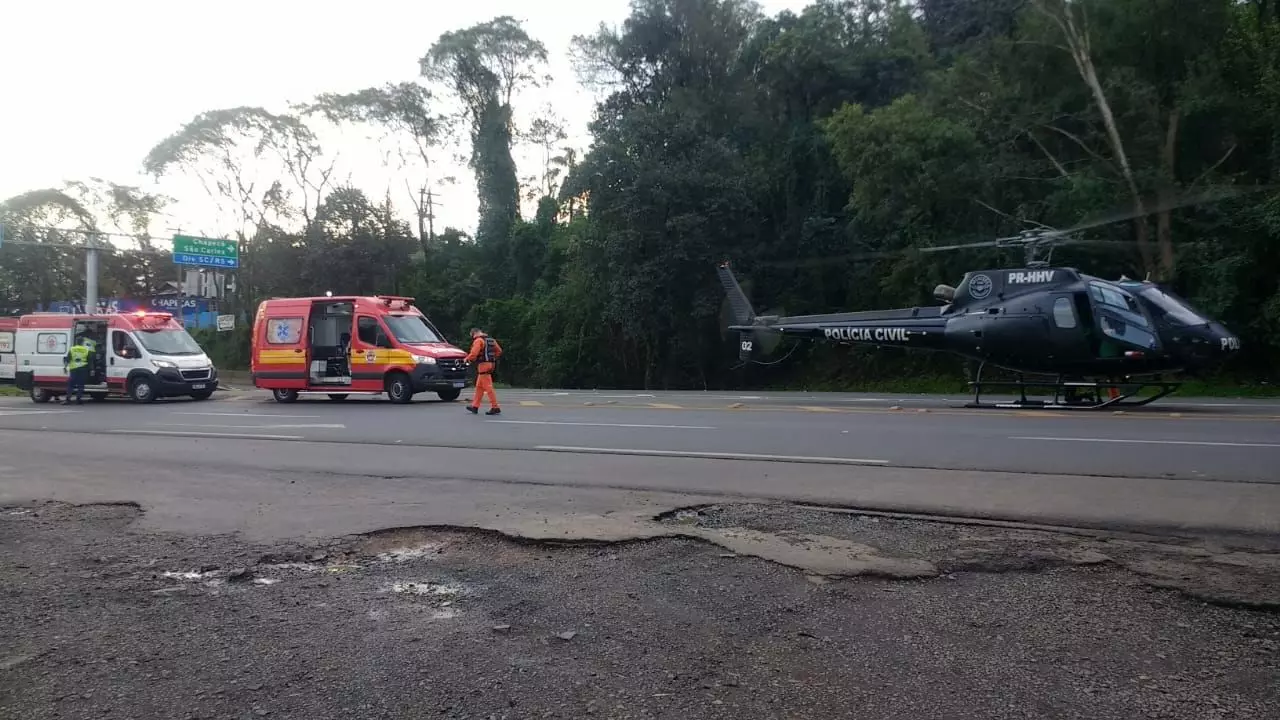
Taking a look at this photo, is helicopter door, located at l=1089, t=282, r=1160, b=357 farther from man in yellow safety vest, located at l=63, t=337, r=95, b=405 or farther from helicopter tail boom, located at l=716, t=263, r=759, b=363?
man in yellow safety vest, located at l=63, t=337, r=95, b=405

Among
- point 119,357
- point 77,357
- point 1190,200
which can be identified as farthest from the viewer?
point 1190,200

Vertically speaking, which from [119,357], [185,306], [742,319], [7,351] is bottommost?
[119,357]

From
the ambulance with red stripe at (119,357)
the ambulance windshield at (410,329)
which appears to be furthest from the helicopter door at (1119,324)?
the ambulance with red stripe at (119,357)

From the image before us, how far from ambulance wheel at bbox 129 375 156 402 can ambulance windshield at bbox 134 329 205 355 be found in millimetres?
709

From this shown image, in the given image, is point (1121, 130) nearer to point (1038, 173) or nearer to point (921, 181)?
point (1038, 173)

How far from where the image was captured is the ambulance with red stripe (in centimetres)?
2177

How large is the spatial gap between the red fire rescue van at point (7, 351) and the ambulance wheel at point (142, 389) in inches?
189

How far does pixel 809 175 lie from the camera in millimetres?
33375

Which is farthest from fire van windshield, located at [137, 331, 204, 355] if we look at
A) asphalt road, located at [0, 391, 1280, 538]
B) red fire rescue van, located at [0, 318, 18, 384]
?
asphalt road, located at [0, 391, 1280, 538]

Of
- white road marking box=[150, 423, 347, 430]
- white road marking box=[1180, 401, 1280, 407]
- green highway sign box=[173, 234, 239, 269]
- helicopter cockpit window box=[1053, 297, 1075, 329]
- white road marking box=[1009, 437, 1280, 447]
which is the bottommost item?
white road marking box=[150, 423, 347, 430]

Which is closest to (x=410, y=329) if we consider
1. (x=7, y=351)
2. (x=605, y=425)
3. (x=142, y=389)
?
(x=142, y=389)

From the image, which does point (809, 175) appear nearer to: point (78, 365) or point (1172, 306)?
point (1172, 306)

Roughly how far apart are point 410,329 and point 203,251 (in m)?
18.1

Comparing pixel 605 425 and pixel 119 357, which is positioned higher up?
pixel 119 357
